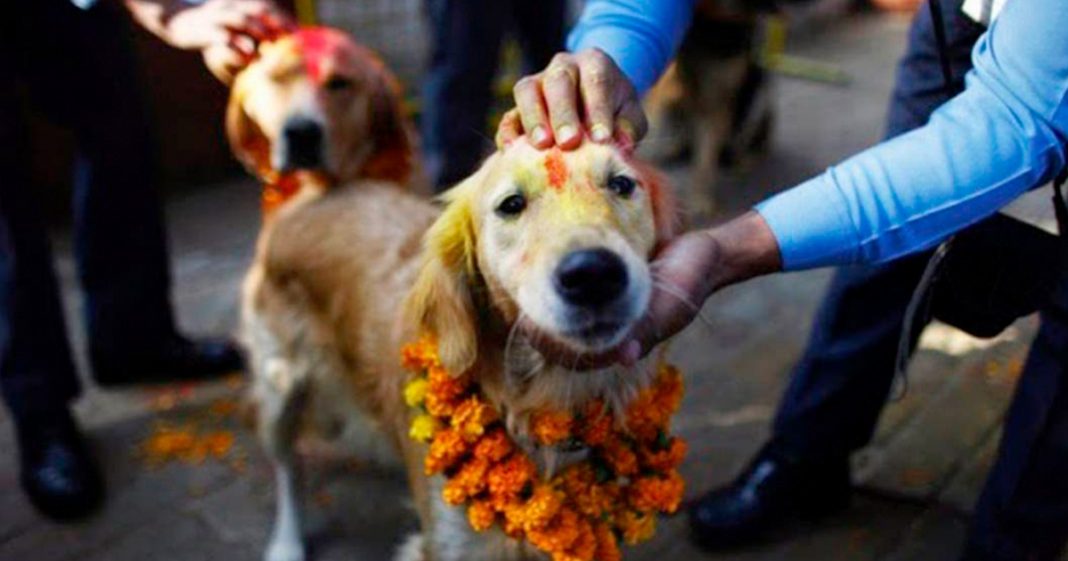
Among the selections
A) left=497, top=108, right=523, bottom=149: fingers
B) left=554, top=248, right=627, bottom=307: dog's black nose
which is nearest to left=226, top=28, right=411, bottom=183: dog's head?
left=497, top=108, right=523, bottom=149: fingers

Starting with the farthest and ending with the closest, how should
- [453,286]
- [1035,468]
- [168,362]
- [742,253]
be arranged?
[168,362], [1035,468], [453,286], [742,253]

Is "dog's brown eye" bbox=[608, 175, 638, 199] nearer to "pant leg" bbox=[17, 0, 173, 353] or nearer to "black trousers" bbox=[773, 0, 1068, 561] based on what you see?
"black trousers" bbox=[773, 0, 1068, 561]

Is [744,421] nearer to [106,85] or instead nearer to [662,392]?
[662,392]

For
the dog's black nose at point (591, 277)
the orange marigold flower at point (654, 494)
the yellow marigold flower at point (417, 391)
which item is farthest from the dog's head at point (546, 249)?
the orange marigold flower at point (654, 494)

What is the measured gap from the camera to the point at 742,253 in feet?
5.57

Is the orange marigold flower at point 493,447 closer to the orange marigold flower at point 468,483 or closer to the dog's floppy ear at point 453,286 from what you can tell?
the orange marigold flower at point 468,483

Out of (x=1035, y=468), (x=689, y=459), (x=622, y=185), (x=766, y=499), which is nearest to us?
(x=622, y=185)

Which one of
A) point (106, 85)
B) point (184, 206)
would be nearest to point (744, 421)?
point (106, 85)

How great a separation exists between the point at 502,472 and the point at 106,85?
190 cm

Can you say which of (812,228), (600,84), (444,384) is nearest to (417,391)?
(444,384)

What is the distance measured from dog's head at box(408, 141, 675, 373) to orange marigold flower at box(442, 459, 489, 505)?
21cm

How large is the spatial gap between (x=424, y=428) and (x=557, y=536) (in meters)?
0.34

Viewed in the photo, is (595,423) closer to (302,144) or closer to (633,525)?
(633,525)

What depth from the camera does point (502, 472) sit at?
2020mm
